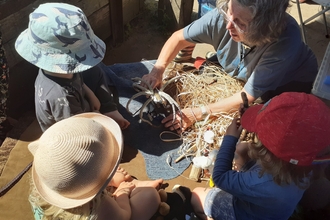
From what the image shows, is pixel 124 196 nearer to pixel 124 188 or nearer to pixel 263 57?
pixel 124 188

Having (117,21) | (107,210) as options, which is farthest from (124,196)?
(117,21)

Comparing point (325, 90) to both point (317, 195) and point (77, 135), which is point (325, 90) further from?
point (77, 135)

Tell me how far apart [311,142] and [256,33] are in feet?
2.75

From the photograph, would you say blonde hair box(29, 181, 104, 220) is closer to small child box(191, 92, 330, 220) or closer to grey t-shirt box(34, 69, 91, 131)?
grey t-shirt box(34, 69, 91, 131)

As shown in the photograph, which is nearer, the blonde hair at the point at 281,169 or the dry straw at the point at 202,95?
the blonde hair at the point at 281,169

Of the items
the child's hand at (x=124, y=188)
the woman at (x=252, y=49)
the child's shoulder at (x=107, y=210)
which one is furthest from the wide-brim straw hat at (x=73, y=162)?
the woman at (x=252, y=49)

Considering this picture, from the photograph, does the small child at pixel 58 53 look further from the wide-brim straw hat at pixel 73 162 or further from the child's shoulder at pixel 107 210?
the child's shoulder at pixel 107 210

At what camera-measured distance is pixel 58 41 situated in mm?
1675

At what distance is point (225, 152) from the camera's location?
1.74 meters

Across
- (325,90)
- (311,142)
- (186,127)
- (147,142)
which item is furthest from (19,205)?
(325,90)

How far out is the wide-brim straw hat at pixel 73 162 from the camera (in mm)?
1242

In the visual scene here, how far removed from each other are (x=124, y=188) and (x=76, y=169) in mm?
772

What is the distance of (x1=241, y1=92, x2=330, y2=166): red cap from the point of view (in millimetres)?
1314

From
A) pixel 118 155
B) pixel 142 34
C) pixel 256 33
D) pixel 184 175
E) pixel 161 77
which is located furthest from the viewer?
pixel 142 34
